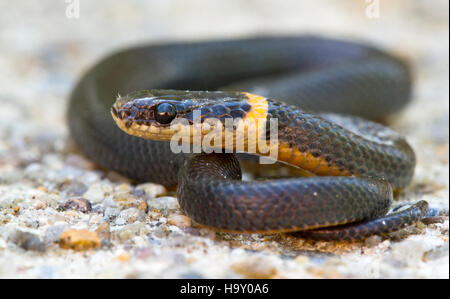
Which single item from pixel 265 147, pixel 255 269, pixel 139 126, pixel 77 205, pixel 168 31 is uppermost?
pixel 168 31

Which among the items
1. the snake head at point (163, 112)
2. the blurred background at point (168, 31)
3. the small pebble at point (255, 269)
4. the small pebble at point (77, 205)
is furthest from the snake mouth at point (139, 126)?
the blurred background at point (168, 31)

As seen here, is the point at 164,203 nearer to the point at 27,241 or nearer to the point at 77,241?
the point at 77,241

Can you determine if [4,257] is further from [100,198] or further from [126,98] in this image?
[126,98]

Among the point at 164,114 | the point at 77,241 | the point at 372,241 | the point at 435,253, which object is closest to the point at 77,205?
the point at 77,241

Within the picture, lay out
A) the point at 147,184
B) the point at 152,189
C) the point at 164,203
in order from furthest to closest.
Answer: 1. the point at 147,184
2. the point at 152,189
3. the point at 164,203

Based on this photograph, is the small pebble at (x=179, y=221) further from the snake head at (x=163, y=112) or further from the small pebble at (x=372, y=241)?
the small pebble at (x=372, y=241)

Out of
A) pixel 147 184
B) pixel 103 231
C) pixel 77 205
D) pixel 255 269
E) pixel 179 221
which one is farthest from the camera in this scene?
pixel 147 184

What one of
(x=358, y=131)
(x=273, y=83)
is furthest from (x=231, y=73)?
(x=358, y=131)
